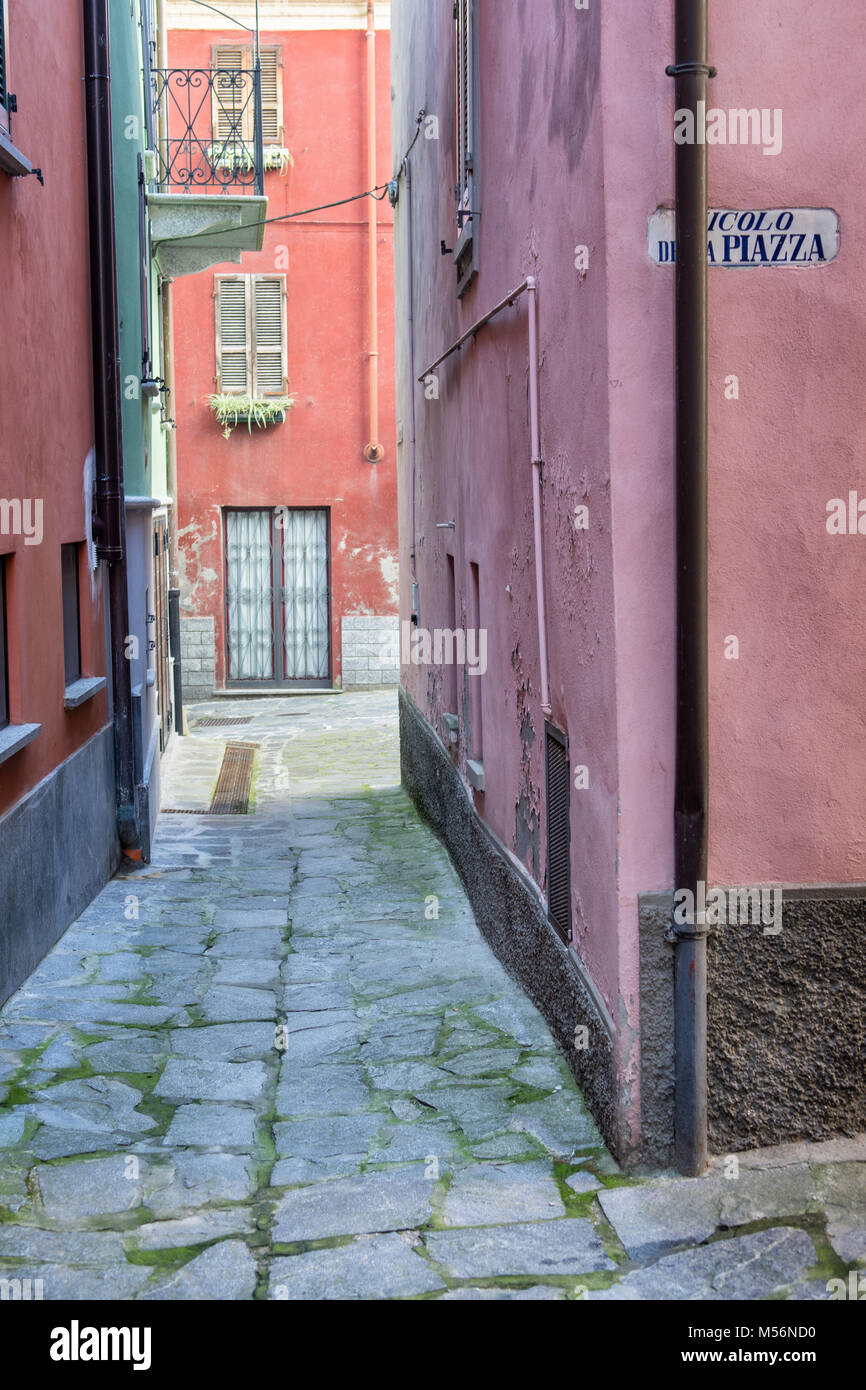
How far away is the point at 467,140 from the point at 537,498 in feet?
9.52

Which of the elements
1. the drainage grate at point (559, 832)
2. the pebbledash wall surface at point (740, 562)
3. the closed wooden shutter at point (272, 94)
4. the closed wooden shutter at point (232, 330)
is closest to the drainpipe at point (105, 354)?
the drainage grate at point (559, 832)

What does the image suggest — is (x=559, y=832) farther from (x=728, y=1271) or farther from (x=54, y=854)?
(x=54, y=854)

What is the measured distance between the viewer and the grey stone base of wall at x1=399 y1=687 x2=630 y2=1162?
5066mm

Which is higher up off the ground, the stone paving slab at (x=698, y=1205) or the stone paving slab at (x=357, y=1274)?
the stone paving slab at (x=698, y=1205)

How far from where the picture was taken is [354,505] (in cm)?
2097

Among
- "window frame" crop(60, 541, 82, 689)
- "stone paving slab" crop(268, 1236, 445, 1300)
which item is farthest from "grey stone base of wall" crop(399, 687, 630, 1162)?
"window frame" crop(60, 541, 82, 689)

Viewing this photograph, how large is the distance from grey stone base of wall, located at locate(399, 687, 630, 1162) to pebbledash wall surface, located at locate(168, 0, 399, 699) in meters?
9.80

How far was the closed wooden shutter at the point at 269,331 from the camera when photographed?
2062 cm

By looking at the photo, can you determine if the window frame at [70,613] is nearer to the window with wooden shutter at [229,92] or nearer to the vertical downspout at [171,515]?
the vertical downspout at [171,515]

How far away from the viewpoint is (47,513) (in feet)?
25.6

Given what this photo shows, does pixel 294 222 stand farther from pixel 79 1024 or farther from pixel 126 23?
pixel 79 1024

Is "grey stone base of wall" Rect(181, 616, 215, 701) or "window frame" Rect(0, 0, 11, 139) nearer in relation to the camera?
"window frame" Rect(0, 0, 11, 139)

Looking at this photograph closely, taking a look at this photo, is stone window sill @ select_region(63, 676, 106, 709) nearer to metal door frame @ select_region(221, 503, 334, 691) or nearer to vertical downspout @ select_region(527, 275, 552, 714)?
vertical downspout @ select_region(527, 275, 552, 714)

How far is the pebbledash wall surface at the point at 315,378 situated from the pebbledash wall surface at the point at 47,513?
1127 cm
